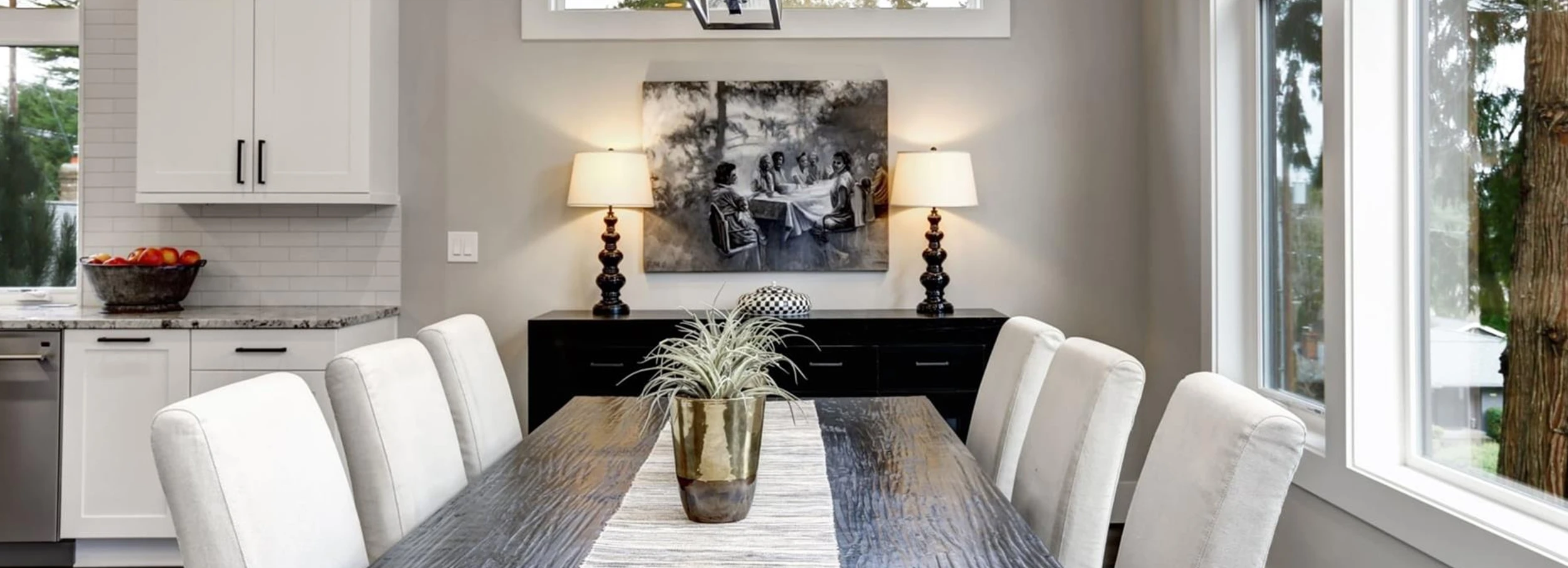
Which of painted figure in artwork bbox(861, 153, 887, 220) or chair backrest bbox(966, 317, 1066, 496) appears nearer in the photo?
chair backrest bbox(966, 317, 1066, 496)

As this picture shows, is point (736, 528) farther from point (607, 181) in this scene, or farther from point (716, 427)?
point (607, 181)

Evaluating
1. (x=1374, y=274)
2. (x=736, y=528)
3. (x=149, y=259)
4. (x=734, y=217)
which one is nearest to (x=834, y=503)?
(x=736, y=528)

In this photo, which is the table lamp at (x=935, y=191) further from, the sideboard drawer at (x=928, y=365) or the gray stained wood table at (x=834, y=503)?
the gray stained wood table at (x=834, y=503)

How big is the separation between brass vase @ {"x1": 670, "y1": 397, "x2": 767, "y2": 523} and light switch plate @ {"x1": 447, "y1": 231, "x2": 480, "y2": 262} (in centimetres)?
266

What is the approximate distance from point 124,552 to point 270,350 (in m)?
0.88

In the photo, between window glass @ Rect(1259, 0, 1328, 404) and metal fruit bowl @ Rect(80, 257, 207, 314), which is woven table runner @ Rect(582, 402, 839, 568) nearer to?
window glass @ Rect(1259, 0, 1328, 404)

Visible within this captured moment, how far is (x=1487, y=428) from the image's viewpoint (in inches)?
78.7

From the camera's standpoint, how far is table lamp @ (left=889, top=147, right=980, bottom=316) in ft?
11.4

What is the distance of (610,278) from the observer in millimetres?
3559

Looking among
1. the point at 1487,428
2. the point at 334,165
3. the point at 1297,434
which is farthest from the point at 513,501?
the point at 334,165

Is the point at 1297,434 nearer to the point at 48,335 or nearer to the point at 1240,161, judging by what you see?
the point at 1240,161

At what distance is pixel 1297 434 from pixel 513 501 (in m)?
1.12

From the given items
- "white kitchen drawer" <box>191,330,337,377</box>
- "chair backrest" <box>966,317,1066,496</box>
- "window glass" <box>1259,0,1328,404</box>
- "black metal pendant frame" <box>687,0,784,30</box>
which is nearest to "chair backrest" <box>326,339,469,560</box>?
"black metal pendant frame" <box>687,0,784,30</box>

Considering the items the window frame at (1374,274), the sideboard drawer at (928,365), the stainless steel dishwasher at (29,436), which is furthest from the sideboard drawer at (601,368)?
the window frame at (1374,274)
